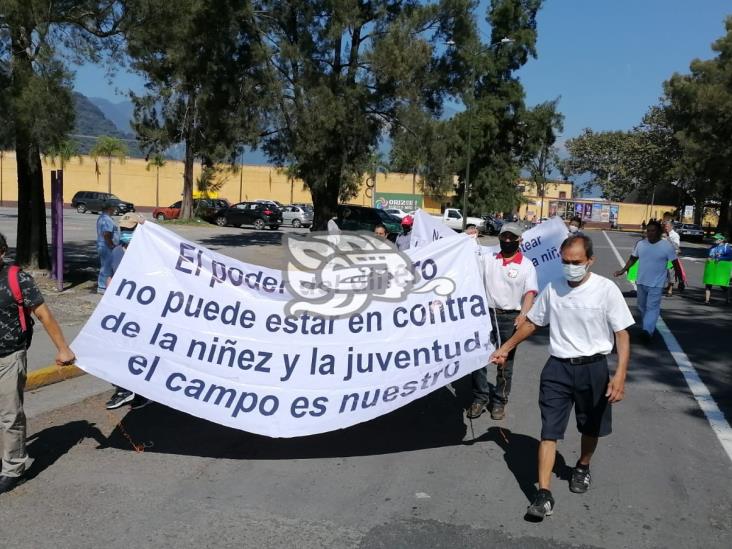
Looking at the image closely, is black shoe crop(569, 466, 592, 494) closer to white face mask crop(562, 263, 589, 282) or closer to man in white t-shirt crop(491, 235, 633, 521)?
man in white t-shirt crop(491, 235, 633, 521)

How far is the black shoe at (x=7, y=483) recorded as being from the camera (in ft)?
14.2

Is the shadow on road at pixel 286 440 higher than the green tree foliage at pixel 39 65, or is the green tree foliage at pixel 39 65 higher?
the green tree foliage at pixel 39 65

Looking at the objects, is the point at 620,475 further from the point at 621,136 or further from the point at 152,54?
the point at 621,136

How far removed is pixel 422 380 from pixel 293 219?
41.7 m

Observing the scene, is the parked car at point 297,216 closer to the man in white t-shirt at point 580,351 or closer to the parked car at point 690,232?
the parked car at point 690,232

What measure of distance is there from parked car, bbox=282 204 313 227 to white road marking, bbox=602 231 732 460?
121ft

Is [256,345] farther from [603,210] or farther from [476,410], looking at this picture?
[603,210]

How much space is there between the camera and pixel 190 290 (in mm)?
5109

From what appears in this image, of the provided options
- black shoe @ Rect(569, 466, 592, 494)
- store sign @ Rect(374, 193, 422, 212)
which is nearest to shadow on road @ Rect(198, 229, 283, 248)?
black shoe @ Rect(569, 466, 592, 494)

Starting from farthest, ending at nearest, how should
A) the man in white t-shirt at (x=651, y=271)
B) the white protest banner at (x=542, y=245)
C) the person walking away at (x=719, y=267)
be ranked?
the person walking away at (x=719, y=267) → the man in white t-shirt at (x=651, y=271) → the white protest banner at (x=542, y=245)

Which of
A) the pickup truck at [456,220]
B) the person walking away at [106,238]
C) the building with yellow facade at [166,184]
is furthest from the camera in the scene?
the building with yellow facade at [166,184]

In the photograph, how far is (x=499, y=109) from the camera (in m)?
45.7

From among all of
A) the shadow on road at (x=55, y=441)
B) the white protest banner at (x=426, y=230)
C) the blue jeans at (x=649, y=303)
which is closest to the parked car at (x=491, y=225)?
the blue jeans at (x=649, y=303)

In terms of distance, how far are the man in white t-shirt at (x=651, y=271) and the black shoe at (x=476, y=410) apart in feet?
13.5
